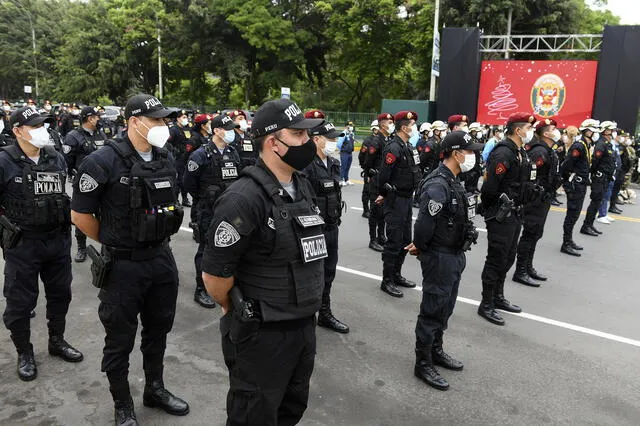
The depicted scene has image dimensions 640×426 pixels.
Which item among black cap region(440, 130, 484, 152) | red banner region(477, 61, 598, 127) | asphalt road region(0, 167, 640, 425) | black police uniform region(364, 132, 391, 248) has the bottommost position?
asphalt road region(0, 167, 640, 425)

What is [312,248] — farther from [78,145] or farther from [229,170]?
[78,145]

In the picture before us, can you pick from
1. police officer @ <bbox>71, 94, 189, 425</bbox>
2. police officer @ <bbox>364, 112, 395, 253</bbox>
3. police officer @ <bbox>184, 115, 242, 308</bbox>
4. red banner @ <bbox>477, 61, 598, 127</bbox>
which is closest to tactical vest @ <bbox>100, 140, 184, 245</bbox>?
police officer @ <bbox>71, 94, 189, 425</bbox>

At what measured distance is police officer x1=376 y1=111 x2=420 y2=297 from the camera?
6062mm

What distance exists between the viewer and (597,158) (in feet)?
31.0

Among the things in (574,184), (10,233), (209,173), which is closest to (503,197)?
(209,173)

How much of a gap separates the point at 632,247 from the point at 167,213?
8541 mm

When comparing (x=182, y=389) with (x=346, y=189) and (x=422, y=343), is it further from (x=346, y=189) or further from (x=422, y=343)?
(x=346, y=189)

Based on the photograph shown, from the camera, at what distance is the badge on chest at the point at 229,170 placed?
586cm

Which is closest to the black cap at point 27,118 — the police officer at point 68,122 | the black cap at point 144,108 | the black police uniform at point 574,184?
the black cap at point 144,108

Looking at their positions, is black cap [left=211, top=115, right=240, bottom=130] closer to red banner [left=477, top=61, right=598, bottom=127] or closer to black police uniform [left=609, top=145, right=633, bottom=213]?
black police uniform [left=609, top=145, right=633, bottom=213]

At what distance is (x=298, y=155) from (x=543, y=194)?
16.1 ft

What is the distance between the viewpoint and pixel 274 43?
31328mm

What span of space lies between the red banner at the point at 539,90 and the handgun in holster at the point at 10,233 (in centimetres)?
2001

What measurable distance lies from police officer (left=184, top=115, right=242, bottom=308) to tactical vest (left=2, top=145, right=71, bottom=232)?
72.5 inches
